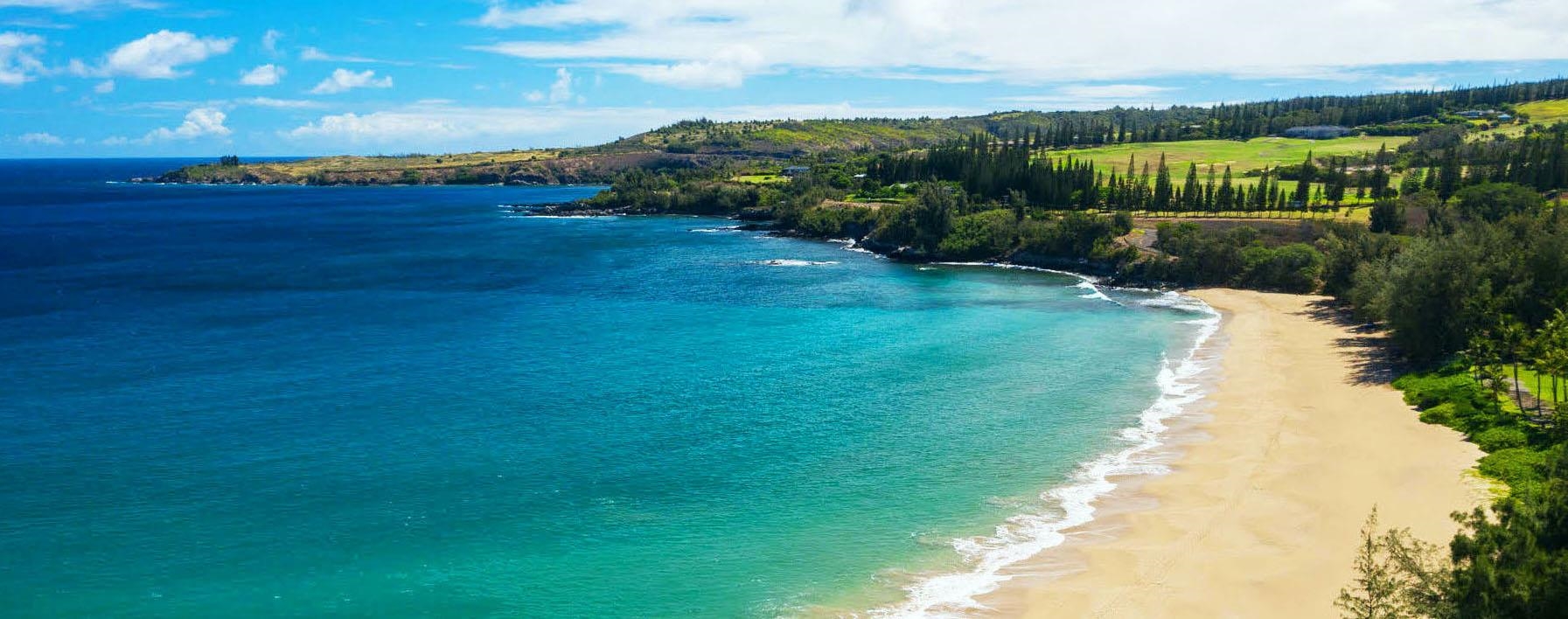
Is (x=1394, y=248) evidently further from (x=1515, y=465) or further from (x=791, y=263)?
(x=791, y=263)

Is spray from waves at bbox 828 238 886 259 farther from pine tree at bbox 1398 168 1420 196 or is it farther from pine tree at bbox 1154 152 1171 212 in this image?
pine tree at bbox 1398 168 1420 196

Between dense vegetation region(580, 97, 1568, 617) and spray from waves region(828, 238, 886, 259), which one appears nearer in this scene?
dense vegetation region(580, 97, 1568, 617)

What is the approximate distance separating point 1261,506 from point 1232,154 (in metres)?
171

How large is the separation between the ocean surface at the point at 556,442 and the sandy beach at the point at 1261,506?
199 cm

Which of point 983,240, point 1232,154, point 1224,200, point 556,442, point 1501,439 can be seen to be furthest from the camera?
point 1232,154

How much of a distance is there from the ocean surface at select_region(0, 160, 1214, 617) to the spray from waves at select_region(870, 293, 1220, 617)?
0.17 meters

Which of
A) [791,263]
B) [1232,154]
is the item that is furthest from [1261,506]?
[1232,154]

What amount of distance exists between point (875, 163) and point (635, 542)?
15994 centimetres

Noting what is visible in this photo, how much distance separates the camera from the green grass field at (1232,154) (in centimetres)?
16938

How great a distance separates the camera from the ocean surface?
103ft

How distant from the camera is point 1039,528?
34.8 meters

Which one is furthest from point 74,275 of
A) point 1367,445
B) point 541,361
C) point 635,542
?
point 1367,445

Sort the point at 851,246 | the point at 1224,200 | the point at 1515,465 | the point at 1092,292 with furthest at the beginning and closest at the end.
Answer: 1. the point at 851,246
2. the point at 1224,200
3. the point at 1092,292
4. the point at 1515,465

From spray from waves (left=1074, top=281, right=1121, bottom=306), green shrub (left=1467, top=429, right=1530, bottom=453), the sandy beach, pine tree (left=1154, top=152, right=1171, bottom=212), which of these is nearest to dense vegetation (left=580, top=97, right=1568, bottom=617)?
green shrub (left=1467, top=429, right=1530, bottom=453)
